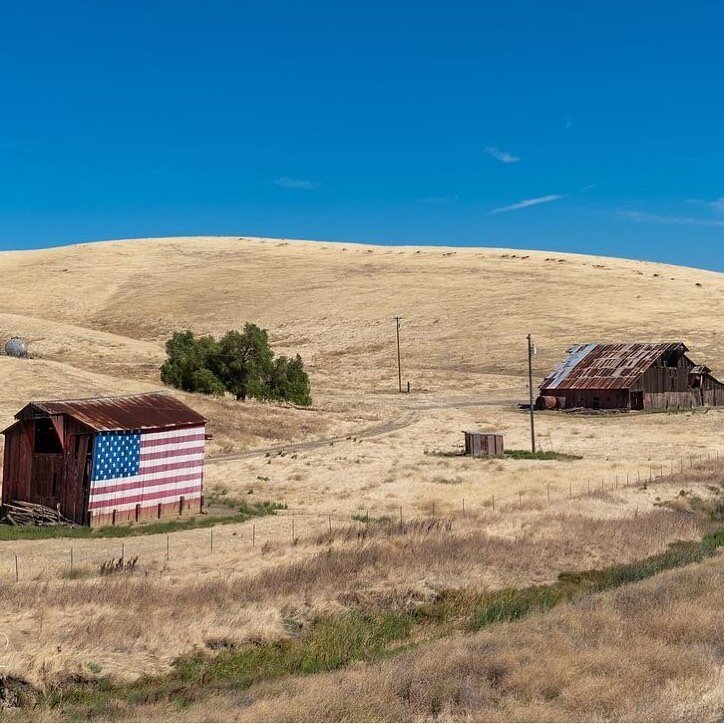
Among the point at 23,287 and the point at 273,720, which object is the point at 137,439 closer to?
the point at 273,720

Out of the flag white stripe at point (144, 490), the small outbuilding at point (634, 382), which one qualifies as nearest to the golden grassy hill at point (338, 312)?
the small outbuilding at point (634, 382)

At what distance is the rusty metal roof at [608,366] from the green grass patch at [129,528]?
41692mm

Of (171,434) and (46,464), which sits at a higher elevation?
(171,434)

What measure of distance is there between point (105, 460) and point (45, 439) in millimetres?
Result: 3236

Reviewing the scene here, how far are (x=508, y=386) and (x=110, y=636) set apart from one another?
61.9m

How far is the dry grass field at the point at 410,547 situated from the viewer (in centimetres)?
1175

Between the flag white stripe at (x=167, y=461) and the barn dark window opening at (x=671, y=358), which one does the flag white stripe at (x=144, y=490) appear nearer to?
the flag white stripe at (x=167, y=461)

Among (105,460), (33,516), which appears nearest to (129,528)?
(105,460)

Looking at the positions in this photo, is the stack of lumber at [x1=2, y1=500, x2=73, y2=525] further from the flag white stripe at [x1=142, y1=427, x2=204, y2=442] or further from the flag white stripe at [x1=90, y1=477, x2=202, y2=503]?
the flag white stripe at [x1=142, y1=427, x2=204, y2=442]

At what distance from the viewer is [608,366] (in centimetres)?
6662

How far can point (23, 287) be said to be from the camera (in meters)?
123

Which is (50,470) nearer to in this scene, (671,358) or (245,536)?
(245,536)

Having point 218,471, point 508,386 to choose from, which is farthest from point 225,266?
point 218,471

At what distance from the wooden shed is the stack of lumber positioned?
72.5ft
